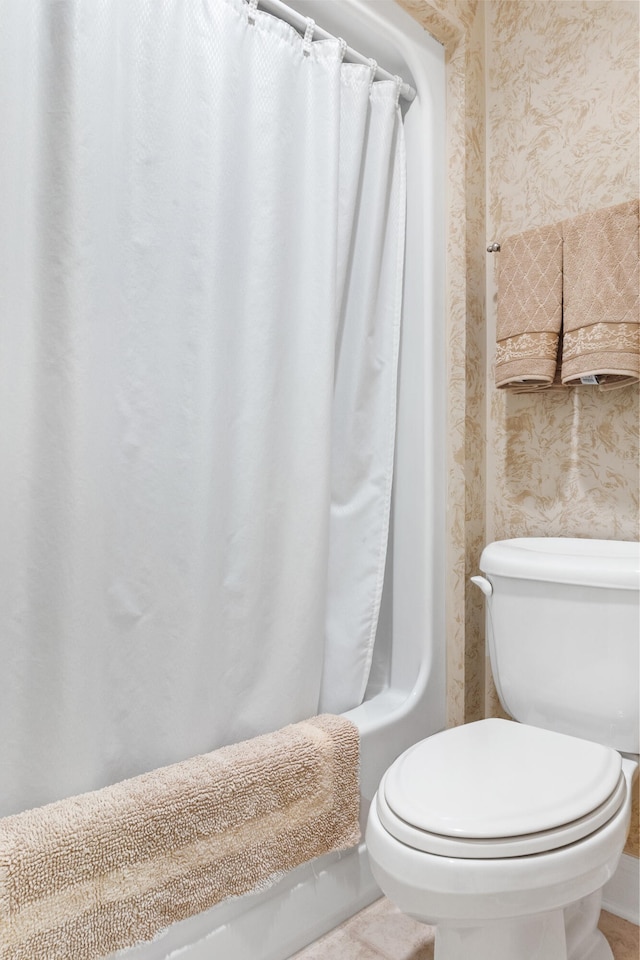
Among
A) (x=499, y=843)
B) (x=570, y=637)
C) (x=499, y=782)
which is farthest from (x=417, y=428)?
(x=499, y=843)

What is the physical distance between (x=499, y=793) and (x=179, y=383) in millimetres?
823

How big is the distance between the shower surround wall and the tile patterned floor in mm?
164

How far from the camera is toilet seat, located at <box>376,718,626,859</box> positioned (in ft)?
3.05

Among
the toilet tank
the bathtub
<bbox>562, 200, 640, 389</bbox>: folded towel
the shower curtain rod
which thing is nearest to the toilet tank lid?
the toilet tank

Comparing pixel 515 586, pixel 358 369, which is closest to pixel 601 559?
pixel 515 586

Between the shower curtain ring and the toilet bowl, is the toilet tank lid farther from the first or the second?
the shower curtain ring

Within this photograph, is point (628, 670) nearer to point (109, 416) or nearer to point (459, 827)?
point (459, 827)

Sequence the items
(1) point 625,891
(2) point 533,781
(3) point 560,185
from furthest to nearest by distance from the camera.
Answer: (3) point 560,185, (1) point 625,891, (2) point 533,781

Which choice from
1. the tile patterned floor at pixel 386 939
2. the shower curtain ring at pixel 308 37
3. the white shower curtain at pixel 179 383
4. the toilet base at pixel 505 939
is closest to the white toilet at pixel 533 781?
the toilet base at pixel 505 939

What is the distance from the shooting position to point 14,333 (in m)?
0.94

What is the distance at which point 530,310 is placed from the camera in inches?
57.3

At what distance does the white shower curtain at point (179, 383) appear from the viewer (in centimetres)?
97

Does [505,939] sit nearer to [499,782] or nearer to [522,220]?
[499,782]

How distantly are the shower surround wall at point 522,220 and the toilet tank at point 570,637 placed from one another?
0.63 feet
